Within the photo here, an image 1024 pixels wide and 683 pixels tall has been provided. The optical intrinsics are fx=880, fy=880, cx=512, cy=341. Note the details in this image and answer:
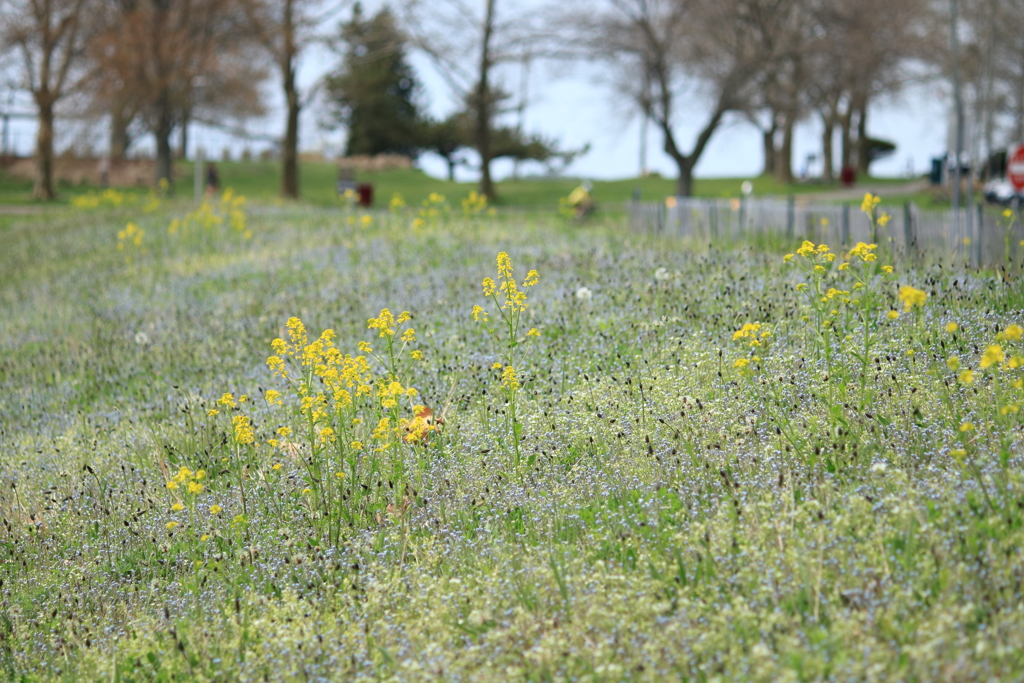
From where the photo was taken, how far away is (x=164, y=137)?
122 feet

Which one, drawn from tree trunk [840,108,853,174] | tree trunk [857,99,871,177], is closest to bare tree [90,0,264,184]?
tree trunk [840,108,853,174]

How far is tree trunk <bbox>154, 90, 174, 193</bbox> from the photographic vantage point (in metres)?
36.0

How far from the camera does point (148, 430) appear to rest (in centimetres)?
678

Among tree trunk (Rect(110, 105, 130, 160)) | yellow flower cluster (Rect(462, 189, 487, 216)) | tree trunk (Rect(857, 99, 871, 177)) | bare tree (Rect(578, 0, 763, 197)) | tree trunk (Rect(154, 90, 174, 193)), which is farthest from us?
tree trunk (Rect(857, 99, 871, 177))

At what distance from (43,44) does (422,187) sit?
18348mm

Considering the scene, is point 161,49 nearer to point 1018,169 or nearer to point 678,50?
point 678,50

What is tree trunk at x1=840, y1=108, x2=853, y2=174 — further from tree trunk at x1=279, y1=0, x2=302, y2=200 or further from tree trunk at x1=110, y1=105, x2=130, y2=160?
tree trunk at x1=110, y1=105, x2=130, y2=160

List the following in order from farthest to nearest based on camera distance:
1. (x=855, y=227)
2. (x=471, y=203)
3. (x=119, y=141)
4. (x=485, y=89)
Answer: (x=119, y=141), (x=485, y=89), (x=471, y=203), (x=855, y=227)

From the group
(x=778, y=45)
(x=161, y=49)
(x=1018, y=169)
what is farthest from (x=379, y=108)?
(x=1018, y=169)

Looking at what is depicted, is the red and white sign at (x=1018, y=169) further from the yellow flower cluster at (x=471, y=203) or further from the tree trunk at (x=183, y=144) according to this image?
the tree trunk at (x=183, y=144)

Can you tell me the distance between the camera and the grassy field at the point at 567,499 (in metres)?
3.35

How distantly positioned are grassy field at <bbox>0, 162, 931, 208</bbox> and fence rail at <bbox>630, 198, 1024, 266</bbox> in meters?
18.8

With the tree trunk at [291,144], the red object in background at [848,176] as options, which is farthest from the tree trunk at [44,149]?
the red object in background at [848,176]

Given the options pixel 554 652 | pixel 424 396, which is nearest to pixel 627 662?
pixel 554 652
